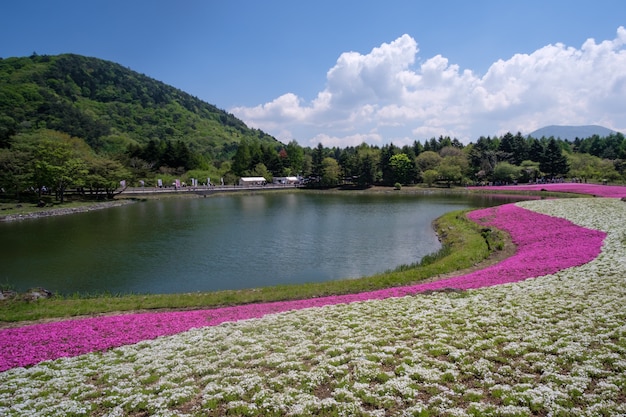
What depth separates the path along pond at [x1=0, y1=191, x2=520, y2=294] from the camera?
2661 centimetres

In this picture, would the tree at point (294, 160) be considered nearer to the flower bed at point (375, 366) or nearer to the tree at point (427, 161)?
the tree at point (427, 161)

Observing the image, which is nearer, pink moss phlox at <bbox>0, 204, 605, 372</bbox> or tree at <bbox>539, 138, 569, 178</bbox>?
pink moss phlox at <bbox>0, 204, 605, 372</bbox>

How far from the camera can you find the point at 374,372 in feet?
33.9

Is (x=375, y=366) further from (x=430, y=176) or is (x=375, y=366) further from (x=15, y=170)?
(x=430, y=176)

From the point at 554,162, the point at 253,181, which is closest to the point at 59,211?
the point at 253,181

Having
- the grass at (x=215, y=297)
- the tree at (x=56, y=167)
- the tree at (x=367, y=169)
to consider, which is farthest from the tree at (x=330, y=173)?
the grass at (x=215, y=297)

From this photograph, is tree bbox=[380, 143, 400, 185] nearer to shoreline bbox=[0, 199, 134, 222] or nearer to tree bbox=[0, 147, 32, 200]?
shoreline bbox=[0, 199, 134, 222]

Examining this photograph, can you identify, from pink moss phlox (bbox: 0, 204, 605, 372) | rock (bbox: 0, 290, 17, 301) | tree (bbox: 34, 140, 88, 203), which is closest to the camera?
pink moss phlox (bbox: 0, 204, 605, 372)

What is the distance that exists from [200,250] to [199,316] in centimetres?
1882

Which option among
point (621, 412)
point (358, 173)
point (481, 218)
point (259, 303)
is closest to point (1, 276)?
point (259, 303)

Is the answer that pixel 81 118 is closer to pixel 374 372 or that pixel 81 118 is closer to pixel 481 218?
pixel 481 218

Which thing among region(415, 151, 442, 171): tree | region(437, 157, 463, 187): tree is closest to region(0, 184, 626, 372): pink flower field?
region(437, 157, 463, 187): tree

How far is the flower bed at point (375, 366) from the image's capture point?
886 cm

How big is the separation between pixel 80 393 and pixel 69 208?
70087mm
